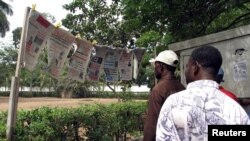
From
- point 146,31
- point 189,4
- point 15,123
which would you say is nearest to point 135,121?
point 146,31

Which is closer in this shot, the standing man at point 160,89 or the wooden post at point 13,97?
the standing man at point 160,89

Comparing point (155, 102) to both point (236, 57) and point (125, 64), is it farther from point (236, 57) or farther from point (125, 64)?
point (125, 64)

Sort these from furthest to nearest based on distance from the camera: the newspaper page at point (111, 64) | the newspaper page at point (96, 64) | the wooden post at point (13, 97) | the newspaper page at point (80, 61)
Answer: the newspaper page at point (111, 64)
the newspaper page at point (96, 64)
the newspaper page at point (80, 61)
the wooden post at point (13, 97)

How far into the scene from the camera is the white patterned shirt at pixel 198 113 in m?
1.82

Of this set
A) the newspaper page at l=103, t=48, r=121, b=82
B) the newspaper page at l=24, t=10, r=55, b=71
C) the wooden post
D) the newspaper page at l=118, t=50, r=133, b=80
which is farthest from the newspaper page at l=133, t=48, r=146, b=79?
the wooden post

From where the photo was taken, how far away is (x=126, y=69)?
741 cm

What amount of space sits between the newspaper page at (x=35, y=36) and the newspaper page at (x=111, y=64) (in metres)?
1.96

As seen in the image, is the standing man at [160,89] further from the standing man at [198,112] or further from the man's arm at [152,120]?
the standing man at [198,112]

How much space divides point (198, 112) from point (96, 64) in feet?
16.0

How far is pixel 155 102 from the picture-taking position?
308 cm

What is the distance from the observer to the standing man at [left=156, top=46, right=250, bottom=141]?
5.99 feet

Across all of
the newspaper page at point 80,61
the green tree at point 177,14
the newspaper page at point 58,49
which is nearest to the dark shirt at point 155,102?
the newspaper page at point 58,49

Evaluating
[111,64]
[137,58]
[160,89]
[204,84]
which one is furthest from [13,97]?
[137,58]

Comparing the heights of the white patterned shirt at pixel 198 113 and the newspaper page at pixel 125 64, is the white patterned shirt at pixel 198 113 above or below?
below
